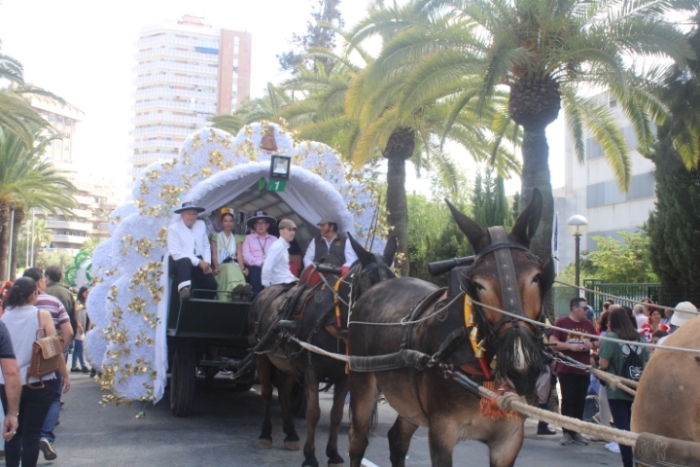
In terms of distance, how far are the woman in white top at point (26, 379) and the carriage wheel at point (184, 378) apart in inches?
126

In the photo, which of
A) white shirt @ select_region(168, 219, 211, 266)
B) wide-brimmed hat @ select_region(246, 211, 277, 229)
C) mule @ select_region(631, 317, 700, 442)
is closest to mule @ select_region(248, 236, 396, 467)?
white shirt @ select_region(168, 219, 211, 266)

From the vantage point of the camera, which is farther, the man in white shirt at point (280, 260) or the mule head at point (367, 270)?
the man in white shirt at point (280, 260)

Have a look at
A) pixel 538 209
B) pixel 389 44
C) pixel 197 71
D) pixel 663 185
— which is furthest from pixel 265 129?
pixel 197 71

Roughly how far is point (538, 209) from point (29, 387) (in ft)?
13.1

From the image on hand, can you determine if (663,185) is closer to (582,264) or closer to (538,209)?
(582,264)

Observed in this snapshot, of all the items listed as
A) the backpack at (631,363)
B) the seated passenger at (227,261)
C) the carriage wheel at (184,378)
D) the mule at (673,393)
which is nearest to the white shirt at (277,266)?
the seated passenger at (227,261)

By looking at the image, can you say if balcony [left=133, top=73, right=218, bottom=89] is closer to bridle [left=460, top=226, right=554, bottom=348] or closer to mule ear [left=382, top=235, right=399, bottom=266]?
mule ear [left=382, top=235, right=399, bottom=266]

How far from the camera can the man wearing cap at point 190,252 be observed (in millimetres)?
9242

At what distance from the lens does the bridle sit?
4.13 m

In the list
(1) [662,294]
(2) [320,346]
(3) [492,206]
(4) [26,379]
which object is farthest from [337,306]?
(3) [492,206]

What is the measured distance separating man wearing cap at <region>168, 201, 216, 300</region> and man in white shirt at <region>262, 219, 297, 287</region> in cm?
71

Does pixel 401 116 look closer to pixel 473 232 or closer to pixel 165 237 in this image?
pixel 165 237

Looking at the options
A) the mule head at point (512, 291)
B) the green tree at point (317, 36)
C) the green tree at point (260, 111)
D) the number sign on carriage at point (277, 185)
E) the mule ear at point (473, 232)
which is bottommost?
the mule head at point (512, 291)

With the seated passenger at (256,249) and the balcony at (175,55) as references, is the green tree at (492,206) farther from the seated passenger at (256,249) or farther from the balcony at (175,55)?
the balcony at (175,55)
